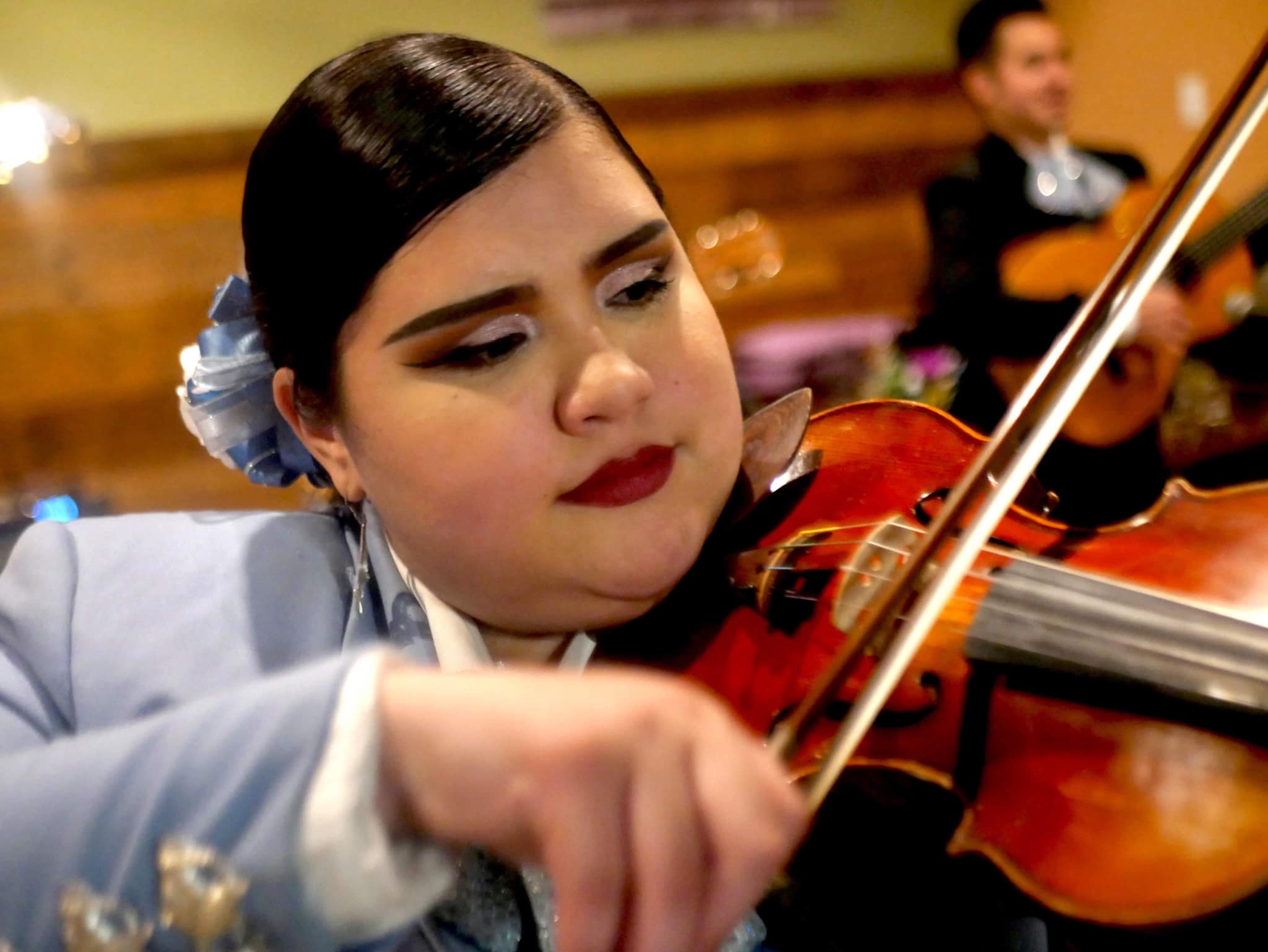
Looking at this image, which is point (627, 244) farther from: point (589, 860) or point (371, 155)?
point (589, 860)

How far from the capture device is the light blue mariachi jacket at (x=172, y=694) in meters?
0.35

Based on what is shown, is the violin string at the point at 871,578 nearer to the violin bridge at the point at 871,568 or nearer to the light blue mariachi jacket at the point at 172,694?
the violin bridge at the point at 871,568

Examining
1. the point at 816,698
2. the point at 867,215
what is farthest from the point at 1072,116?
the point at 816,698

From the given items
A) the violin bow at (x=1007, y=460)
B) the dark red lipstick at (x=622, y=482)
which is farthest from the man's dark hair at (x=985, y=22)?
the dark red lipstick at (x=622, y=482)

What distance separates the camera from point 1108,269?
1.45m

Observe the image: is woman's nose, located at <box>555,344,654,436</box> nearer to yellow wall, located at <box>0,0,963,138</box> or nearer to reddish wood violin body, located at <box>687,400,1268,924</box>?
reddish wood violin body, located at <box>687,400,1268,924</box>

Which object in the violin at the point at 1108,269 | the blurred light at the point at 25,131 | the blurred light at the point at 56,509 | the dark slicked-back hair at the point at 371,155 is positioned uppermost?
the dark slicked-back hair at the point at 371,155

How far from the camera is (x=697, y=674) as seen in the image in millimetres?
614

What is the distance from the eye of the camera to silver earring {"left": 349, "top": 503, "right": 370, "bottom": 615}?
24.9 inches

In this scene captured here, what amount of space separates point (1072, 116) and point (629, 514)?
2866 millimetres

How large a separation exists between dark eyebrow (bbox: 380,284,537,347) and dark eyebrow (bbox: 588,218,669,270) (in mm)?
45

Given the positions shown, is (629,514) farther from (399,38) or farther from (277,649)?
(399,38)

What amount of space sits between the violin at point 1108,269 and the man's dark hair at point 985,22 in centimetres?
41

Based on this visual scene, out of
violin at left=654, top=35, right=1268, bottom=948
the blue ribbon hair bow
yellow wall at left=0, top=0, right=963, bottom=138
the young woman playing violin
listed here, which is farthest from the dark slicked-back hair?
yellow wall at left=0, top=0, right=963, bottom=138
